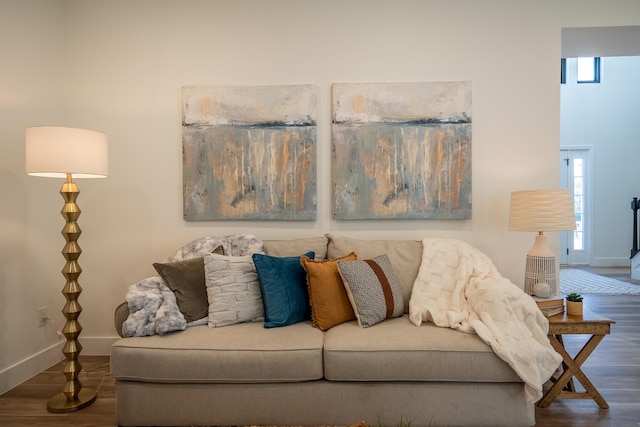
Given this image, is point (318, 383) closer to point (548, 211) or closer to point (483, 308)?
point (483, 308)

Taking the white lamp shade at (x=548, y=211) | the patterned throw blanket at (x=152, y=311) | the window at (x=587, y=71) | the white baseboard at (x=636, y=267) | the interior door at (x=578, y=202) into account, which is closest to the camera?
the patterned throw blanket at (x=152, y=311)

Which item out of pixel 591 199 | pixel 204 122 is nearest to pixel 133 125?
pixel 204 122

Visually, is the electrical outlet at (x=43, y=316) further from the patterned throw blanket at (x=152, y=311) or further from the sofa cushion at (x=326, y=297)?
the sofa cushion at (x=326, y=297)

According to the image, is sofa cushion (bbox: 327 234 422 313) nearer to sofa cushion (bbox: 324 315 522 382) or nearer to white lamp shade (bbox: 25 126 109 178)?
sofa cushion (bbox: 324 315 522 382)

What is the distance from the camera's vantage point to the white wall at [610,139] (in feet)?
22.1

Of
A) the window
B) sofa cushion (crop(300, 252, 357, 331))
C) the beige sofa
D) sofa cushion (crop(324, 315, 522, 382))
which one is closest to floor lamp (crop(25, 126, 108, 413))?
the beige sofa

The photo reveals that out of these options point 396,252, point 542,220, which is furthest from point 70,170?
point 542,220

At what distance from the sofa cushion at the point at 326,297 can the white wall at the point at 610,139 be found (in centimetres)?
694

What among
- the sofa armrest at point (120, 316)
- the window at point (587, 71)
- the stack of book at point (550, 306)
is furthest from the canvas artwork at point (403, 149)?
the window at point (587, 71)

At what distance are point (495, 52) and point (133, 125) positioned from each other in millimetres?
2887

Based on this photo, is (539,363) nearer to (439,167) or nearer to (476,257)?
(476,257)

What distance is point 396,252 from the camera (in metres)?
2.46

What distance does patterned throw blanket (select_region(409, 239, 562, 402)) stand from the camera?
173cm

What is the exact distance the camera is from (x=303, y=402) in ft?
5.93
